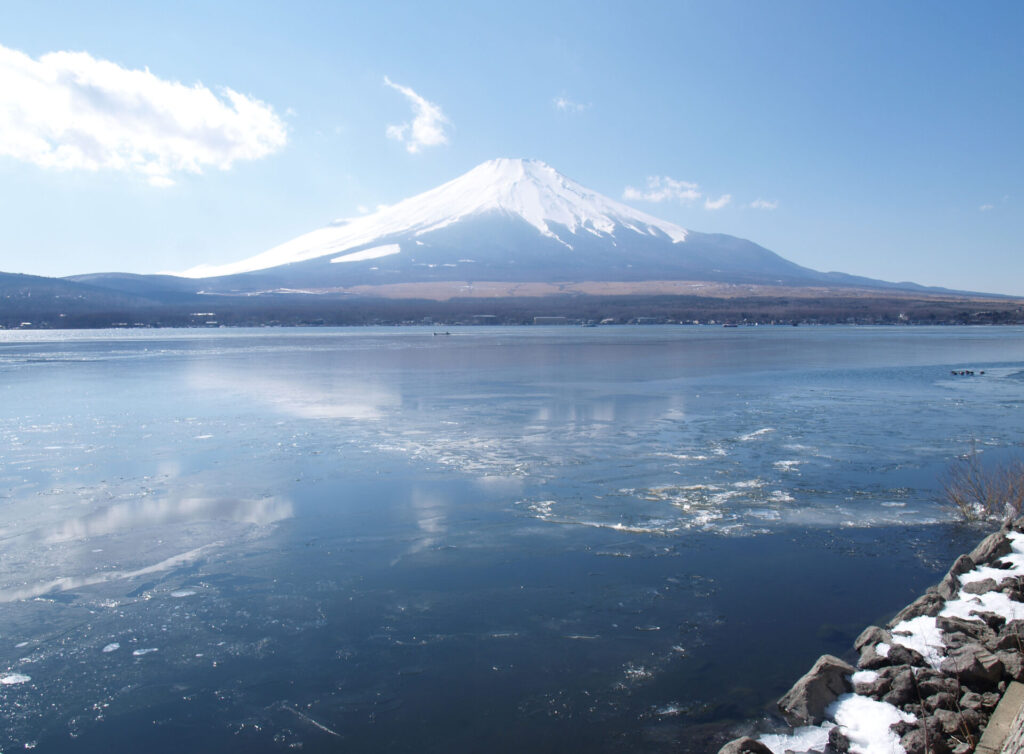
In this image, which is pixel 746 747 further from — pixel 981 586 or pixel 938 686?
pixel 981 586

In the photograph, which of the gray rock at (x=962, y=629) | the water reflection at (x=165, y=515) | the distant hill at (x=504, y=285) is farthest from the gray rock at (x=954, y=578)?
the distant hill at (x=504, y=285)

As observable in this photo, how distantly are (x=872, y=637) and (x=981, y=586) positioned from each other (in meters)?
1.10

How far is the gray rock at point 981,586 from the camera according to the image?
489cm

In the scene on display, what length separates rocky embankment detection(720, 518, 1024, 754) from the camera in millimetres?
3426

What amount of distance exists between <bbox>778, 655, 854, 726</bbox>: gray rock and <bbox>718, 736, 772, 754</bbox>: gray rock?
0.56 meters

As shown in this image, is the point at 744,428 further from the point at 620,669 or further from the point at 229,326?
the point at 229,326

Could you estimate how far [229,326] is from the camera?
76938 mm

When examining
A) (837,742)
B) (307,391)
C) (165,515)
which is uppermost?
(307,391)

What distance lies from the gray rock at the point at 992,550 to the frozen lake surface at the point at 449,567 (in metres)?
0.36

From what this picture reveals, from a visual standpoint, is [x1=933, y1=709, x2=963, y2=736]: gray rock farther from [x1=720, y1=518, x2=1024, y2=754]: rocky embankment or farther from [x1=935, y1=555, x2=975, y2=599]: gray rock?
[x1=935, y1=555, x2=975, y2=599]: gray rock

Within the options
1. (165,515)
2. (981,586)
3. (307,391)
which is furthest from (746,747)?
(307,391)

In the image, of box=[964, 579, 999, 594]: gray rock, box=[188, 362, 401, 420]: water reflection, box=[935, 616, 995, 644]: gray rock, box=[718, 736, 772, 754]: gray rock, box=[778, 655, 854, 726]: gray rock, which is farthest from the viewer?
box=[188, 362, 401, 420]: water reflection

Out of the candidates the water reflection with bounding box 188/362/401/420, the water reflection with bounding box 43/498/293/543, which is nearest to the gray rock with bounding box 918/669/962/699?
the water reflection with bounding box 43/498/293/543

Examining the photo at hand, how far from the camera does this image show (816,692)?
383 cm
